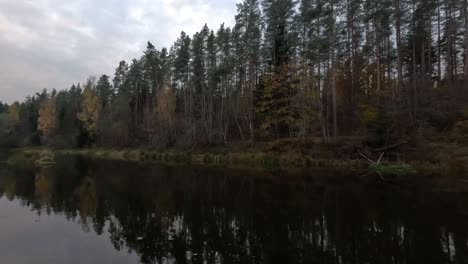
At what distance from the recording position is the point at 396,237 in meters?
10.7

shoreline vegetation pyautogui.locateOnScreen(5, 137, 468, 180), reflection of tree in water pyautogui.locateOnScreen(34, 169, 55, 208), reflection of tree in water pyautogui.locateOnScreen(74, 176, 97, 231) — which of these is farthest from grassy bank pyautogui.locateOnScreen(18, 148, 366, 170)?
reflection of tree in water pyautogui.locateOnScreen(34, 169, 55, 208)

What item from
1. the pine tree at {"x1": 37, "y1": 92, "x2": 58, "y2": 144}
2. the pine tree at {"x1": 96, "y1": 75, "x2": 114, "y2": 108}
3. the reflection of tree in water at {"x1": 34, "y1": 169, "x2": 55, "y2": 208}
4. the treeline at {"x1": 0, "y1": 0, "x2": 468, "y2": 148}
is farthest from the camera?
the pine tree at {"x1": 96, "y1": 75, "x2": 114, "y2": 108}

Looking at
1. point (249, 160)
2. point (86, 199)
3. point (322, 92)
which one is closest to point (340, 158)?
point (249, 160)

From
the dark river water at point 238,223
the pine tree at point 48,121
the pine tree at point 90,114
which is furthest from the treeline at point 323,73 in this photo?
the pine tree at point 48,121

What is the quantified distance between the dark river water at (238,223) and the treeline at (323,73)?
13713 mm

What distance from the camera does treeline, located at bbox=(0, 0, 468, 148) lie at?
105ft

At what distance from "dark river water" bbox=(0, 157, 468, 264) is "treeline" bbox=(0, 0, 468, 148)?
45.0 ft

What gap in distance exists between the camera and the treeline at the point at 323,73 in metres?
31.9

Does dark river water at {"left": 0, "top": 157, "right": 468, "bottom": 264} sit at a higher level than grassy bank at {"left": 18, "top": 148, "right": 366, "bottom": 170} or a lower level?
lower

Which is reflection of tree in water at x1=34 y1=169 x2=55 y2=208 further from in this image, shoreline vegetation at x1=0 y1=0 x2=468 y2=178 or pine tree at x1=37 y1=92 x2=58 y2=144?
pine tree at x1=37 y1=92 x2=58 y2=144

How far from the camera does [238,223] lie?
42.5ft

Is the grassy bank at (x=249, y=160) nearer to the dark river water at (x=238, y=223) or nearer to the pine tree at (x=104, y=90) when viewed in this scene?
the dark river water at (x=238, y=223)

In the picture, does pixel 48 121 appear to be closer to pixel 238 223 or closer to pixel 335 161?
pixel 335 161

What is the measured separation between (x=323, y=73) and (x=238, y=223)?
33938 mm
